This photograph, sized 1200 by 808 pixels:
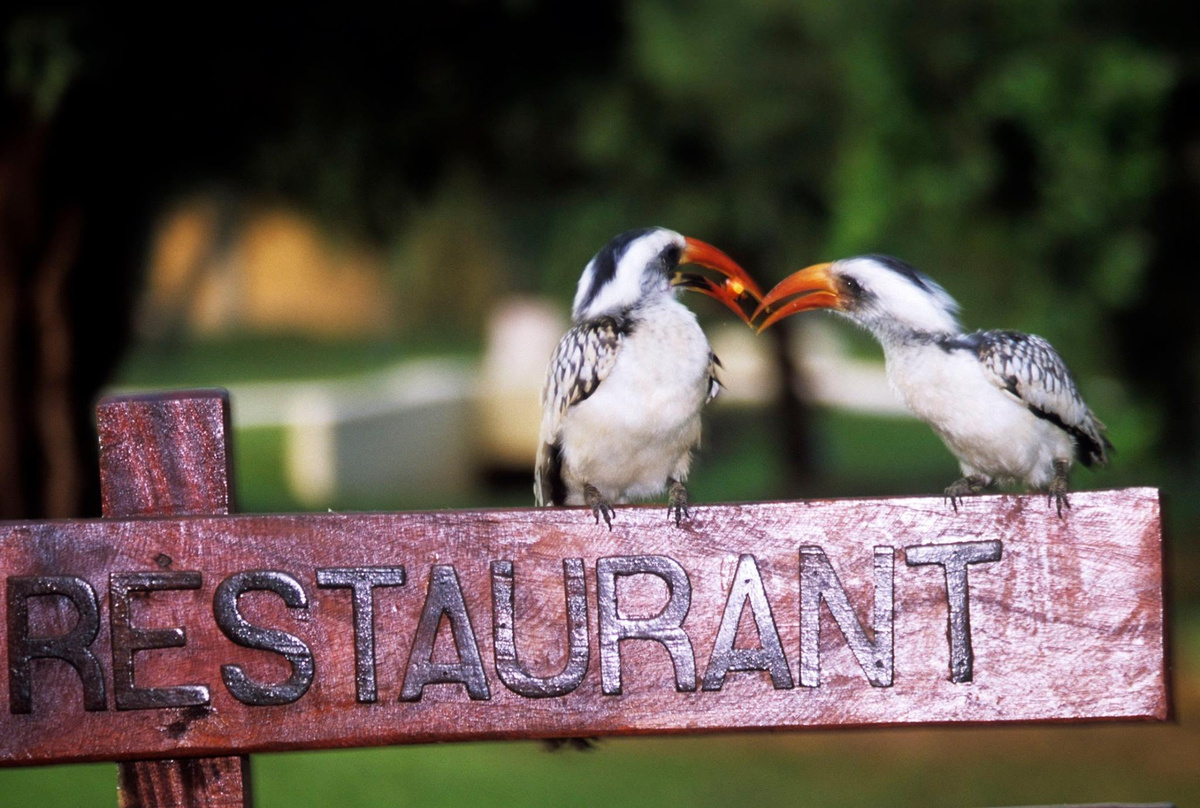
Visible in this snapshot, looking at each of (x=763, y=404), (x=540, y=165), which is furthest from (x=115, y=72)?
(x=763, y=404)

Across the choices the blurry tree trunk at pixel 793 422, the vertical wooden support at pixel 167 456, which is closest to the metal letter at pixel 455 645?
the vertical wooden support at pixel 167 456

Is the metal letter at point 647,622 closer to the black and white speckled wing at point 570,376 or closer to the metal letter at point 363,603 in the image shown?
the metal letter at point 363,603

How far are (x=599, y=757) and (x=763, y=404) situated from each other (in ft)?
45.2

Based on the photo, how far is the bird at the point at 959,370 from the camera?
89.5 inches

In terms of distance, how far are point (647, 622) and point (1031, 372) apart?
0.87 metres

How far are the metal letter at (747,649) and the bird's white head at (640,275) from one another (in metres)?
0.62

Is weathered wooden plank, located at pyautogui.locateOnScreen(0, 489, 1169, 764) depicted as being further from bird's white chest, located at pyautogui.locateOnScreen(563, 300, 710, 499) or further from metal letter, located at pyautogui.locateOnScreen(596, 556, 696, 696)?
bird's white chest, located at pyautogui.locateOnScreen(563, 300, 710, 499)

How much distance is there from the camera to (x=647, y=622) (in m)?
1.81

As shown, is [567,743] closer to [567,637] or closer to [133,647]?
[567,637]

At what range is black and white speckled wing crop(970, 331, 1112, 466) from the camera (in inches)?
88.9

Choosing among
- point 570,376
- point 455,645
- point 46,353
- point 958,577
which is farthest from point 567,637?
point 46,353

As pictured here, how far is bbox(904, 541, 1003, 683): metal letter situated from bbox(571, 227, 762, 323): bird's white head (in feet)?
2.13

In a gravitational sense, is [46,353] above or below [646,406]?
above

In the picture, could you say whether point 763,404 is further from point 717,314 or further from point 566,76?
point 566,76
